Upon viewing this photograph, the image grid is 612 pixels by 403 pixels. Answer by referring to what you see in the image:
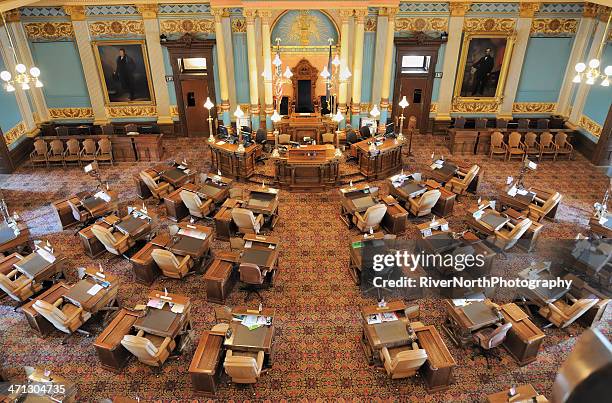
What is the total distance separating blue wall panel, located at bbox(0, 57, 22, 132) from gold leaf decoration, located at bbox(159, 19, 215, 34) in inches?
202

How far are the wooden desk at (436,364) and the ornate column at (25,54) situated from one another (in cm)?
1499

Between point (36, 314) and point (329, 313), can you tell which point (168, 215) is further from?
point (329, 313)

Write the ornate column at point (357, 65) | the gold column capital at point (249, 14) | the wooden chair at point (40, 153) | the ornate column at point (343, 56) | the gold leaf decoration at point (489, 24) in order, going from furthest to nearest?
the gold leaf decoration at point (489, 24) < the wooden chair at point (40, 153) < the ornate column at point (357, 65) < the ornate column at point (343, 56) < the gold column capital at point (249, 14)

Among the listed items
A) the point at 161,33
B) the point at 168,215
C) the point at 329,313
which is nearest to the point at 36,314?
the point at 168,215

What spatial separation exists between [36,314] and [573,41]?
17.7m

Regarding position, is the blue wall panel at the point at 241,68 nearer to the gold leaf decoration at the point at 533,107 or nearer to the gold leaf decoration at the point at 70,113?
the gold leaf decoration at the point at 70,113

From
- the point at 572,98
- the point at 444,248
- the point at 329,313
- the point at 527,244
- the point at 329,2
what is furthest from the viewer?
the point at 572,98

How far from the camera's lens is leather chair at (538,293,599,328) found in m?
8.23

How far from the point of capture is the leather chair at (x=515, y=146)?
14984 mm

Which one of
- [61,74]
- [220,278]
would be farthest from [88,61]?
[220,278]

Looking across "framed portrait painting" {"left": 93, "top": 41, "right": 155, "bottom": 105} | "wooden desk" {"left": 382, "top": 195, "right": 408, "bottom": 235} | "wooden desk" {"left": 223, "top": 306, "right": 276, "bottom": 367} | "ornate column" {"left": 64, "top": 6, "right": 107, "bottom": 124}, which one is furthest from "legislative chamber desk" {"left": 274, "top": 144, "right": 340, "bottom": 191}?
"ornate column" {"left": 64, "top": 6, "right": 107, "bottom": 124}

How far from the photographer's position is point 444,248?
10.0m

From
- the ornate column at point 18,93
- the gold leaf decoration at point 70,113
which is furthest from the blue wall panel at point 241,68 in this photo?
the ornate column at point 18,93

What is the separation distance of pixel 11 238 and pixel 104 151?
5321mm
